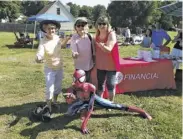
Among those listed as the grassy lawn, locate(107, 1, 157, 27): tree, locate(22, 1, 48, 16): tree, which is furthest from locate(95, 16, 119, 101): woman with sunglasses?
locate(22, 1, 48, 16): tree

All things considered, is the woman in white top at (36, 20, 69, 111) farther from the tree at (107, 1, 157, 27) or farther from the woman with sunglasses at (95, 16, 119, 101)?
the tree at (107, 1, 157, 27)

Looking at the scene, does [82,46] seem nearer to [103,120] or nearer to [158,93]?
[103,120]

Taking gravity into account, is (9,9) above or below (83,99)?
above

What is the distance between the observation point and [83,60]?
495cm

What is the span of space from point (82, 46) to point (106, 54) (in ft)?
1.61

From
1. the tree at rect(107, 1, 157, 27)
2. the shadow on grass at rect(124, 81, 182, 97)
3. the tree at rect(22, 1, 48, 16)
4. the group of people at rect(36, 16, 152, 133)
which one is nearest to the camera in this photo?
the group of people at rect(36, 16, 152, 133)

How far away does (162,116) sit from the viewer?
5.32 m

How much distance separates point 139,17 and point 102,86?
182 feet

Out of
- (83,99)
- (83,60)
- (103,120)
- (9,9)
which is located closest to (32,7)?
(9,9)

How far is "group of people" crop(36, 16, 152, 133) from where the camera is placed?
15.5 feet

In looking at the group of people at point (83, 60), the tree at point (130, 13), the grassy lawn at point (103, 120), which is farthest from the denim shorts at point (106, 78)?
the tree at point (130, 13)

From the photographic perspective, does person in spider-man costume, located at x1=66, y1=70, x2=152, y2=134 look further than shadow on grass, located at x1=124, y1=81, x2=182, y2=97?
No

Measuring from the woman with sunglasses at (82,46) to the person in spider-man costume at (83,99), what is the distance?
0.29m

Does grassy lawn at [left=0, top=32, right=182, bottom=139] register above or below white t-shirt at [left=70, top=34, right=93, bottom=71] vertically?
below
